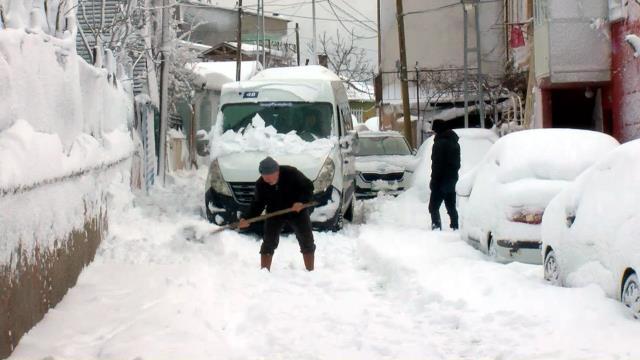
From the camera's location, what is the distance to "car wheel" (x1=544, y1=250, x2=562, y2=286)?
8097mm

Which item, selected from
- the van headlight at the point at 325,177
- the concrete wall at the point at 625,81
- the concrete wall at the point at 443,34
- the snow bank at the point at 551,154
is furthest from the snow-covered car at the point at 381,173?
the concrete wall at the point at 443,34

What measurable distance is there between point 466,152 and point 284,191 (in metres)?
10.0

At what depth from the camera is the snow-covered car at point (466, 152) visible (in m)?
18.8

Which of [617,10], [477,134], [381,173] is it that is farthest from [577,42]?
[381,173]

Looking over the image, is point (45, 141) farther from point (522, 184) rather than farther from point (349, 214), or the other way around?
point (349, 214)

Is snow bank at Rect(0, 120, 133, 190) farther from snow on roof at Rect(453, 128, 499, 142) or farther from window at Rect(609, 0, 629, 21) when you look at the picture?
window at Rect(609, 0, 629, 21)

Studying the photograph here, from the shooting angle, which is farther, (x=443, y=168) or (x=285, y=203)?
(x=443, y=168)

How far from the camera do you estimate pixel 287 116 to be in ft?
46.4

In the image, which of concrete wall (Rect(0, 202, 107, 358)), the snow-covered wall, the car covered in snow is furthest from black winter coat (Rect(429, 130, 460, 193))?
concrete wall (Rect(0, 202, 107, 358))

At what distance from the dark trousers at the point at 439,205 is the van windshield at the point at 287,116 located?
193 cm

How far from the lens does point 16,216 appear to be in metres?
5.40

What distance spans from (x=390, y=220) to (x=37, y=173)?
35.3 ft

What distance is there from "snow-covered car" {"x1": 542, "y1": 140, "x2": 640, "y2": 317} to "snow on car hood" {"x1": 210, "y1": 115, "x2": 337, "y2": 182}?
17.7 feet

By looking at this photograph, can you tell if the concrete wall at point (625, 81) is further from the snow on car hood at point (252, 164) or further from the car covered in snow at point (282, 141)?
the snow on car hood at point (252, 164)
